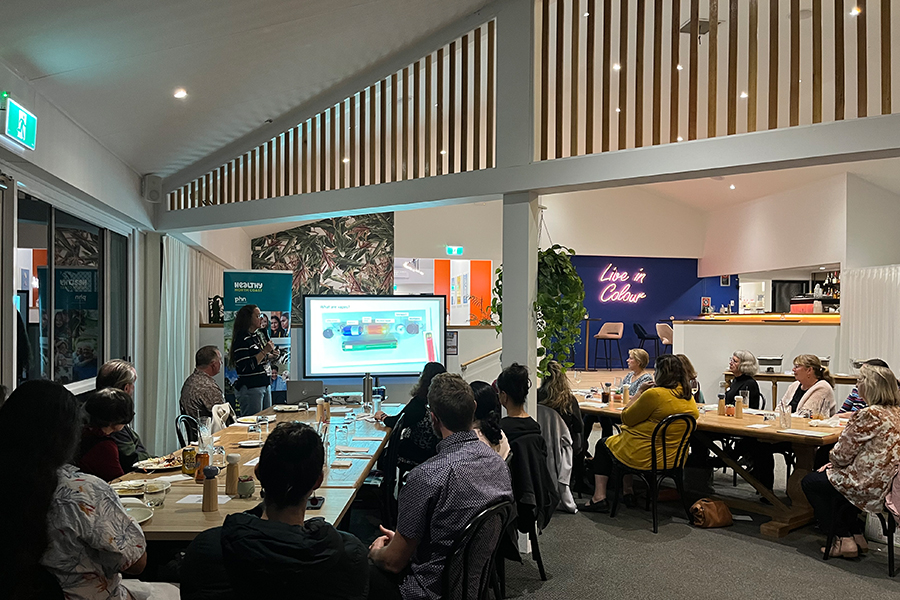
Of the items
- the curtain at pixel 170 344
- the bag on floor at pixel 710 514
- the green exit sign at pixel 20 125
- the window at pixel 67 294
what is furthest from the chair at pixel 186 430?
the bag on floor at pixel 710 514

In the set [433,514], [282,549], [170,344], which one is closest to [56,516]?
[282,549]

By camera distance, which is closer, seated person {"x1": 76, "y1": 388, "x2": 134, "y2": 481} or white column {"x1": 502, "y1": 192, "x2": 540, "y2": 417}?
seated person {"x1": 76, "y1": 388, "x2": 134, "y2": 481}

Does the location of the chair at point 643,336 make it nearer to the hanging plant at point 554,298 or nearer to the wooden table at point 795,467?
the wooden table at point 795,467

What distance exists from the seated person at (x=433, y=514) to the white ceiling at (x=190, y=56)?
2658 millimetres

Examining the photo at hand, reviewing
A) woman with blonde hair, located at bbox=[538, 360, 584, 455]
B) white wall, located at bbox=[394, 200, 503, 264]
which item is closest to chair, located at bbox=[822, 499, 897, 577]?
woman with blonde hair, located at bbox=[538, 360, 584, 455]

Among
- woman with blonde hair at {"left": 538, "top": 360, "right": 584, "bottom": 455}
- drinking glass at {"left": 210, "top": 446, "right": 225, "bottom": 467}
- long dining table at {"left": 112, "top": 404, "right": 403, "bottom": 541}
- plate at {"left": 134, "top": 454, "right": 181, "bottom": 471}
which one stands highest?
woman with blonde hair at {"left": 538, "top": 360, "right": 584, "bottom": 455}

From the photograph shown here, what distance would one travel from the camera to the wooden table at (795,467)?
4.67 m

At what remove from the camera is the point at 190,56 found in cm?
409

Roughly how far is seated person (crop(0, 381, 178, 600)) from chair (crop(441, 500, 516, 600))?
3.21 ft

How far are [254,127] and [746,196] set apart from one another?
10788mm

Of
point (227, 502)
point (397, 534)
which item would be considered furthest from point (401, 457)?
point (397, 534)

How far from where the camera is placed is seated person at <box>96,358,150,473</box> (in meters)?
3.31

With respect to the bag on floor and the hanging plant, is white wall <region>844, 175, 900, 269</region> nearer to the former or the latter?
the bag on floor

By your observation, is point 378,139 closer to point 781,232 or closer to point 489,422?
point 489,422
